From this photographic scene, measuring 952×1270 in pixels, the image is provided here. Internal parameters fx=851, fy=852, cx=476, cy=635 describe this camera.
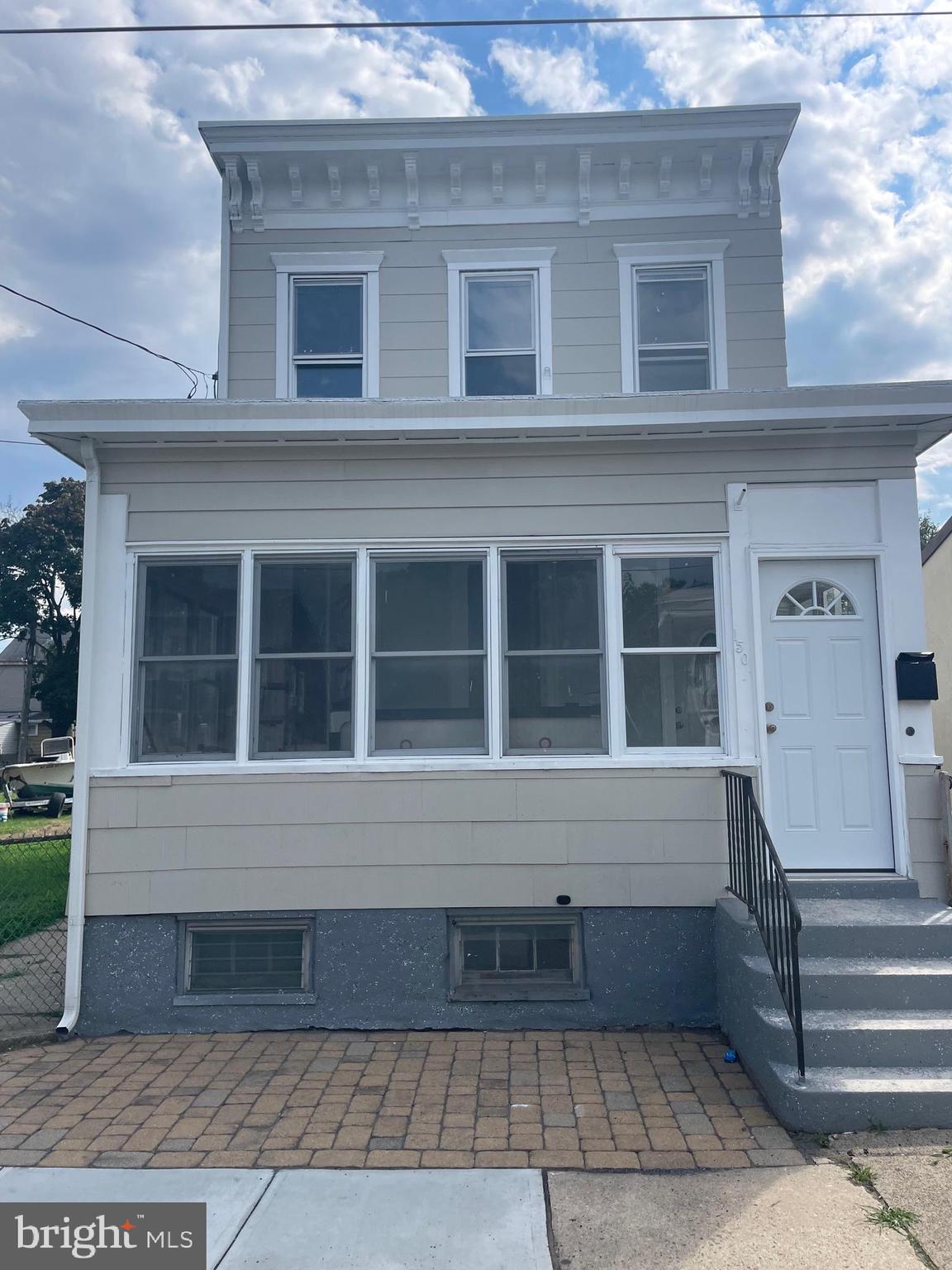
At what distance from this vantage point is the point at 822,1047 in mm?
3951

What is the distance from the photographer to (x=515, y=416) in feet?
16.9

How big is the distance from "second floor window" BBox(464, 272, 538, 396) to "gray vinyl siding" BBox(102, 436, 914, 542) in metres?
1.56

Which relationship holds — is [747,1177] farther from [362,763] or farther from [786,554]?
[786,554]

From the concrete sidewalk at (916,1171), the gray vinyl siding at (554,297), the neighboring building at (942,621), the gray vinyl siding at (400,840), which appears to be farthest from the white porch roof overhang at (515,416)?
the neighboring building at (942,621)

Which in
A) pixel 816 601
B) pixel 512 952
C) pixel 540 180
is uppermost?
pixel 540 180

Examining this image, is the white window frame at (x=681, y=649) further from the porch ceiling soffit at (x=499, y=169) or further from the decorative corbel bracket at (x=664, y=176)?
the decorative corbel bracket at (x=664, y=176)

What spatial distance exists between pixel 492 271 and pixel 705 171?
1.88m

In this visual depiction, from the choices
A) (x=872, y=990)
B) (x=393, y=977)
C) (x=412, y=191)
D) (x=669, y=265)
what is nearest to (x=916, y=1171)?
(x=872, y=990)

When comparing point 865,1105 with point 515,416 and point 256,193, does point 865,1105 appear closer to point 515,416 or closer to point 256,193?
point 515,416

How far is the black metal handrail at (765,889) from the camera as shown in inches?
149

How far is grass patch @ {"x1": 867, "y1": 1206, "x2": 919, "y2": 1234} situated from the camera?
3.06m

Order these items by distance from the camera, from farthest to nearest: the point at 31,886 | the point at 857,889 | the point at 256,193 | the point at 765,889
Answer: the point at 31,886, the point at 256,193, the point at 857,889, the point at 765,889

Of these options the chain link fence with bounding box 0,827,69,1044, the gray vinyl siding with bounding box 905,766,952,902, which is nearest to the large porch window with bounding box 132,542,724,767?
the gray vinyl siding with bounding box 905,766,952,902

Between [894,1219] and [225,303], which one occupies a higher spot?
[225,303]
